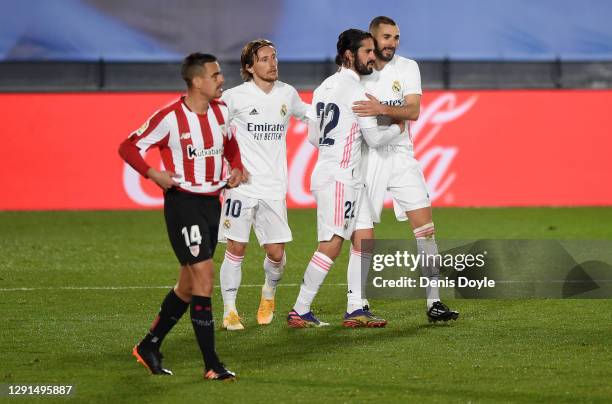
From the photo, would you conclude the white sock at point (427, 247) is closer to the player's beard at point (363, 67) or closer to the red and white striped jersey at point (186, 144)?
the player's beard at point (363, 67)

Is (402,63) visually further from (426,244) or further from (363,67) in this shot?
(426,244)

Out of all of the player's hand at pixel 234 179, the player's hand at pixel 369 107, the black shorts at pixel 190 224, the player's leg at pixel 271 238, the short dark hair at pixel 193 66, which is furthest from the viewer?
the player's leg at pixel 271 238

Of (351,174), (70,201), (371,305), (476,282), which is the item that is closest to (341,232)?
(351,174)

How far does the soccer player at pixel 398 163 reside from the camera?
804cm

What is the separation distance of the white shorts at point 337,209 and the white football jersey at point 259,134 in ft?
1.14

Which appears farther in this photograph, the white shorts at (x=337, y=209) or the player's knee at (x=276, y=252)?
the player's knee at (x=276, y=252)

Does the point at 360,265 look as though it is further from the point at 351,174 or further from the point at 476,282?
the point at 476,282

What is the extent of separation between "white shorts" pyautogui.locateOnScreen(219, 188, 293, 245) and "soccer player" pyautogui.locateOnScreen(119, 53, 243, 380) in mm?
1559

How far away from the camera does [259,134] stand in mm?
7922

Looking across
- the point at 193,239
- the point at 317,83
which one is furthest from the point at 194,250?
the point at 317,83

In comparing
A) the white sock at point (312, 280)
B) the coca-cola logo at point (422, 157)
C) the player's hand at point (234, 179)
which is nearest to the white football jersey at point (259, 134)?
the white sock at point (312, 280)

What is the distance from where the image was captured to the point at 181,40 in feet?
61.3

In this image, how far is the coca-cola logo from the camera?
16000 mm

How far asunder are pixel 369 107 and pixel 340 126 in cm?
26
